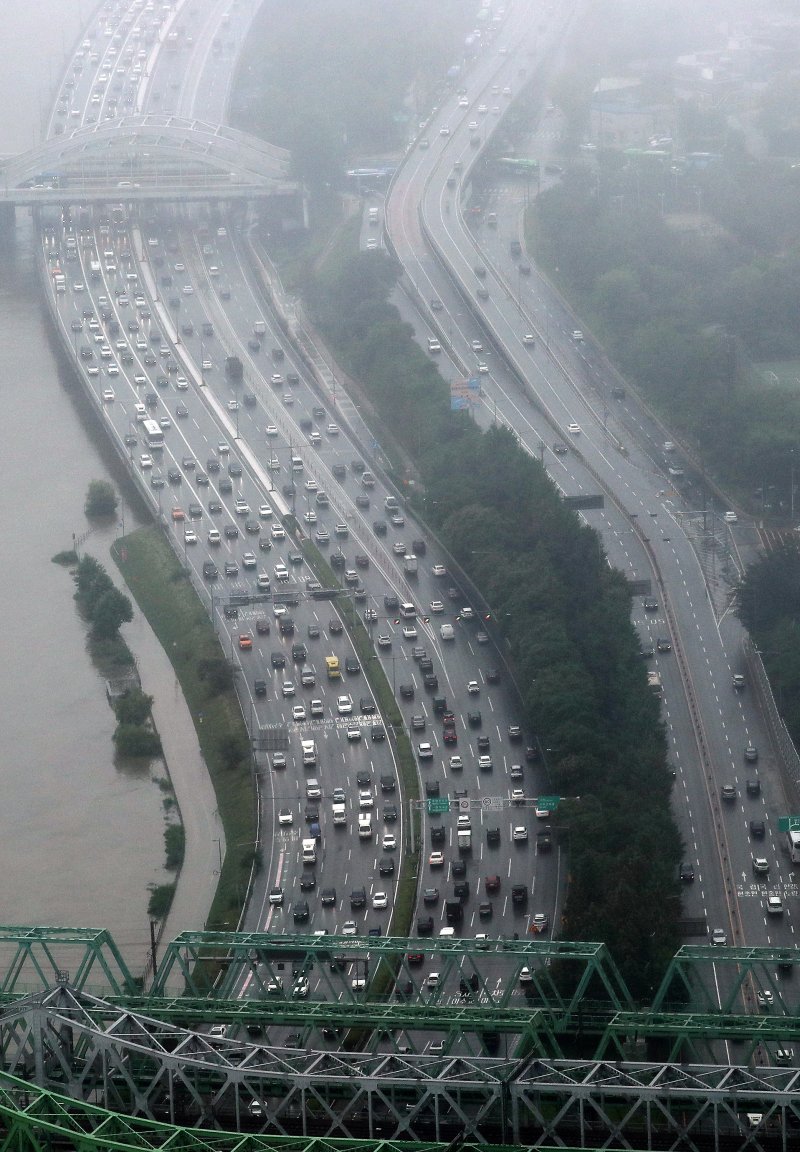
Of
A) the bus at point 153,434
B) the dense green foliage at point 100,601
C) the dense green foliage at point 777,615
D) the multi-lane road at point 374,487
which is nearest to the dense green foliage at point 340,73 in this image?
the multi-lane road at point 374,487

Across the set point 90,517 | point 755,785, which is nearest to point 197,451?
point 90,517

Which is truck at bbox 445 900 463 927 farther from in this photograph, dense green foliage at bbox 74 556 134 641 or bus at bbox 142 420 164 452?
bus at bbox 142 420 164 452

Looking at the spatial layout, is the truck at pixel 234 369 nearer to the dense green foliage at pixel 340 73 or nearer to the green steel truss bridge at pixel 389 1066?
the dense green foliage at pixel 340 73

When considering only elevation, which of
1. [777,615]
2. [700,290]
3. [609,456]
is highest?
[700,290]

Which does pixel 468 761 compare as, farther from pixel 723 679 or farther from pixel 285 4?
pixel 285 4

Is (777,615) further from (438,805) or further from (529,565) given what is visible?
(438,805)

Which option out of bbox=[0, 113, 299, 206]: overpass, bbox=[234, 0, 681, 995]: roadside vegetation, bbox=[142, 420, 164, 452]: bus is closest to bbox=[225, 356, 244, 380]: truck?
bbox=[234, 0, 681, 995]: roadside vegetation

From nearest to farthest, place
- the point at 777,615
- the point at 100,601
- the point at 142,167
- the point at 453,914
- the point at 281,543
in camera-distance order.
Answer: the point at 453,914, the point at 777,615, the point at 100,601, the point at 281,543, the point at 142,167

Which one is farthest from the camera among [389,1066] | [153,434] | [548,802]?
[153,434]


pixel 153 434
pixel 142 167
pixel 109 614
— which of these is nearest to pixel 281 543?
pixel 109 614
